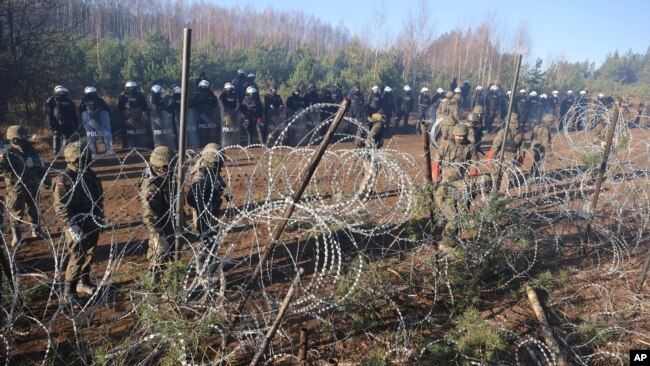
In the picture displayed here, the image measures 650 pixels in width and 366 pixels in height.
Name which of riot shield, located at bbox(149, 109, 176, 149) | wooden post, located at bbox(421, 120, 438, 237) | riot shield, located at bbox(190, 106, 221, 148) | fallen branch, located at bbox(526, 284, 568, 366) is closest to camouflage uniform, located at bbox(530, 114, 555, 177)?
fallen branch, located at bbox(526, 284, 568, 366)

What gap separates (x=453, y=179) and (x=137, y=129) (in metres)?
8.40

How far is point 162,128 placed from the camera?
1098 centimetres

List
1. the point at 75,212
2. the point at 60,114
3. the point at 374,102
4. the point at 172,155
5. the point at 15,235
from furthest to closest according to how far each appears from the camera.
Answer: the point at 374,102
the point at 60,114
the point at 15,235
the point at 172,155
the point at 75,212

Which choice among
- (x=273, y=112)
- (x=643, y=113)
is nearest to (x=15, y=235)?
(x=273, y=112)

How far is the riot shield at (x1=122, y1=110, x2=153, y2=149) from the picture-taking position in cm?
1120

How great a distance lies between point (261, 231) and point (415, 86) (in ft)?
71.3

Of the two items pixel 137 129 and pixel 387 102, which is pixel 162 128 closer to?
pixel 137 129

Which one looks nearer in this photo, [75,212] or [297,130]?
[75,212]

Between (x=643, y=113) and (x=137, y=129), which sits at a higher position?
(x=643, y=113)

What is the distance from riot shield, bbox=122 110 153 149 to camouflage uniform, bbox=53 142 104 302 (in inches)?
261

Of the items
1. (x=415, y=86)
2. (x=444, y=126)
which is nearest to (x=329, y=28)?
(x=415, y=86)

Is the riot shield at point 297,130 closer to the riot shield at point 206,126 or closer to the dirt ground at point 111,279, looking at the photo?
the riot shield at point 206,126

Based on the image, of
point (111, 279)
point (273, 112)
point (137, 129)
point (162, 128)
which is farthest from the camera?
point (273, 112)

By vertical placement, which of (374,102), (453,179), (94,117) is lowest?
(453,179)
